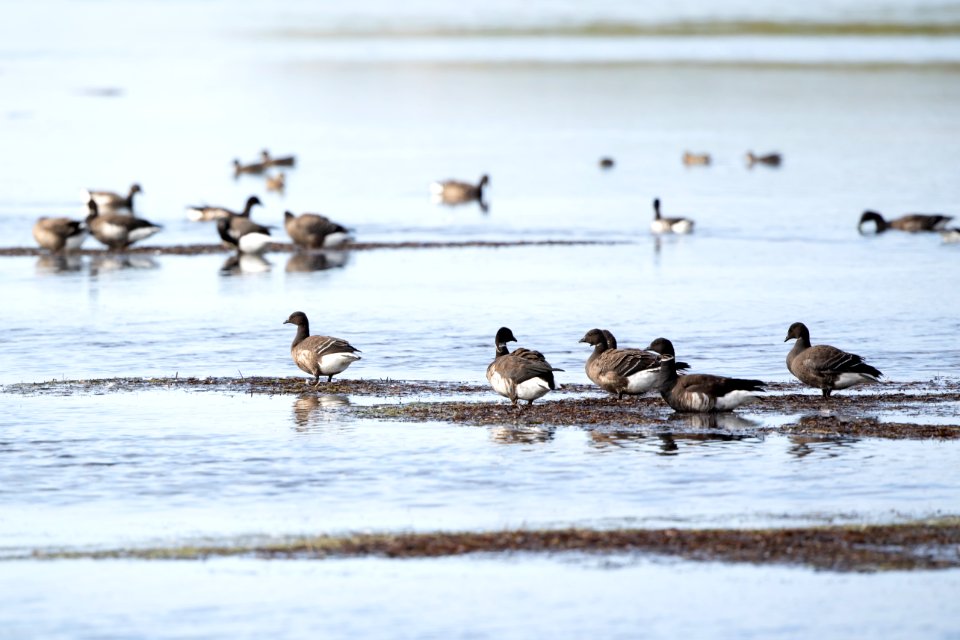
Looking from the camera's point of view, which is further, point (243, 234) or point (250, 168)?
point (250, 168)

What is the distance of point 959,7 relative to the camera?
173250mm

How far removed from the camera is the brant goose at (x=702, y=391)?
19.2 metres

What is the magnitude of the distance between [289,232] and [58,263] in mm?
5403

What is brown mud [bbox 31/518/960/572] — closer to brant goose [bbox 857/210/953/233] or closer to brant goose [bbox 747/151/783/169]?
brant goose [bbox 857/210/953/233]

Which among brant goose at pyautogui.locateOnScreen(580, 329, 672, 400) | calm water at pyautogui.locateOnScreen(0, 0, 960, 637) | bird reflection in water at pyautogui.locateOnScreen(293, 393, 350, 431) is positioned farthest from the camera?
brant goose at pyautogui.locateOnScreen(580, 329, 672, 400)

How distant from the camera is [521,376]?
19312mm

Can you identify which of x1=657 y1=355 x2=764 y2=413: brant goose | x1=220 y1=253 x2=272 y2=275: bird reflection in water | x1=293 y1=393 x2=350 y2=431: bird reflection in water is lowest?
x1=293 y1=393 x2=350 y2=431: bird reflection in water

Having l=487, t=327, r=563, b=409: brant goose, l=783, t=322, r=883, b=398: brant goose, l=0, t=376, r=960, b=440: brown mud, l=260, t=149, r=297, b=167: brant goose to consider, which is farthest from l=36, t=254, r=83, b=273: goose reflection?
l=783, t=322, r=883, b=398: brant goose

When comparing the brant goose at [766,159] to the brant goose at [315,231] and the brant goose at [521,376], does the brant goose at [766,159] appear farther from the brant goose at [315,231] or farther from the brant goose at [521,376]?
the brant goose at [521,376]

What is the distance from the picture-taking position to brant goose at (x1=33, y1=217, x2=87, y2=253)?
3791 cm

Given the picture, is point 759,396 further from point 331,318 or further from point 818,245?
point 818,245

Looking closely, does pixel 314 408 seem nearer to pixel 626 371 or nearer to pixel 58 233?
pixel 626 371

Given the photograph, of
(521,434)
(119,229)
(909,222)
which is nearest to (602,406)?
(521,434)

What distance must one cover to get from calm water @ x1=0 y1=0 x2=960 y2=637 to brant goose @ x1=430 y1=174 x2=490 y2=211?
2.37 ft
